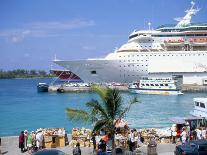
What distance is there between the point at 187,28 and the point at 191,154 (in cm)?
6147

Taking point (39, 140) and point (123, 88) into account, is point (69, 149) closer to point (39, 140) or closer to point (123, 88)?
point (39, 140)

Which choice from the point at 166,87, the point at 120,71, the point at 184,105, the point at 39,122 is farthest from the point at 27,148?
the point at 120,71

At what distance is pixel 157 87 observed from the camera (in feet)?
193

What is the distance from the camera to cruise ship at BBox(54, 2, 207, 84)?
6556 centimetres

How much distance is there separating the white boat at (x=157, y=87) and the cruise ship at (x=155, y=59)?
5430mm

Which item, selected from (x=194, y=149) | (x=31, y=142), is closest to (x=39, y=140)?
(x=31, y=142)

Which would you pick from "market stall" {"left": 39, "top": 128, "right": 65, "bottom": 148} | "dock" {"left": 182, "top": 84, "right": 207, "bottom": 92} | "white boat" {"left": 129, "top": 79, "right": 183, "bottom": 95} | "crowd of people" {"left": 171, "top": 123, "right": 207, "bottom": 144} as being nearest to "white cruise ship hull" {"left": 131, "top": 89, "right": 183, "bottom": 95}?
"white boat" {"left": 129, "top": 79, "right": 183, "bottom": 95}

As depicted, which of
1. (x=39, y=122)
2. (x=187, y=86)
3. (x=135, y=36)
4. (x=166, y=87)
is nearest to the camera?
(x=39, y=122)

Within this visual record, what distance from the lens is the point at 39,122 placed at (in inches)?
1387

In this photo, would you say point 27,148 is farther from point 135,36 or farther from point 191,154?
point 135,36

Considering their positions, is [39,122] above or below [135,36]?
below

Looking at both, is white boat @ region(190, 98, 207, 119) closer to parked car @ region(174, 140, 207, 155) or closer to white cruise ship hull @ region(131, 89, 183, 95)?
parked car @ region(174, 140, 207, 155)

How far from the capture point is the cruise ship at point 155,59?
215 feet

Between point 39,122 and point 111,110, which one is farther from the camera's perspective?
point 39,122
